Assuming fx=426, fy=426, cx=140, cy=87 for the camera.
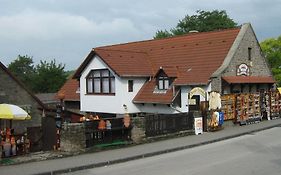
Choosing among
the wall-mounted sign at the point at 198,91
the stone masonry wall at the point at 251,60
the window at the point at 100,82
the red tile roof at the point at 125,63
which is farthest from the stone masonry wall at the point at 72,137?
the window at the point at 100,82

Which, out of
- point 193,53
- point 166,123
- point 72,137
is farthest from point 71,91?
point 72,137

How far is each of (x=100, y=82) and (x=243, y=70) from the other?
37.2 feet

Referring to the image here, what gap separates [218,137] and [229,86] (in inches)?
306

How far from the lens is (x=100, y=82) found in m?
34.6

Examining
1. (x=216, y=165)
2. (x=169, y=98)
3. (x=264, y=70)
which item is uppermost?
(x=264, y=70)

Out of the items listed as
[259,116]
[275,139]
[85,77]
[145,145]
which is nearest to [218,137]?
[275,139]

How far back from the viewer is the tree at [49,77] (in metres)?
67.0

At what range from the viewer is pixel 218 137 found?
75.6ft

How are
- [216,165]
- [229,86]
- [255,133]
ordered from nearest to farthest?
[216,165] < [255,133] < [229,86]

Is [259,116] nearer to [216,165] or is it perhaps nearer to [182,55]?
[182,55]

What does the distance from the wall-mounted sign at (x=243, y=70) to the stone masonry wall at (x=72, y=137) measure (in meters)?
16.5

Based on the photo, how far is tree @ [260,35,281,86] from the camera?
53.3m

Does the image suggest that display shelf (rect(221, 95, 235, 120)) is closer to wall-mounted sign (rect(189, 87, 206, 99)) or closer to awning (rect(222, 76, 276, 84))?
awning (rect(222, 76, 276, 84))

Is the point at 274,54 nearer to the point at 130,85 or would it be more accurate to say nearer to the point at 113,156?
the point at 130,85
